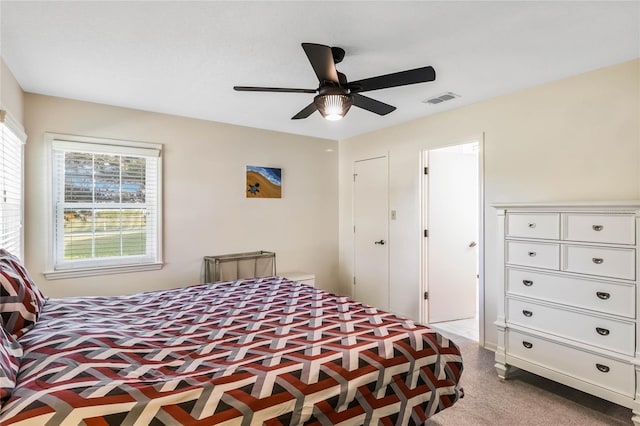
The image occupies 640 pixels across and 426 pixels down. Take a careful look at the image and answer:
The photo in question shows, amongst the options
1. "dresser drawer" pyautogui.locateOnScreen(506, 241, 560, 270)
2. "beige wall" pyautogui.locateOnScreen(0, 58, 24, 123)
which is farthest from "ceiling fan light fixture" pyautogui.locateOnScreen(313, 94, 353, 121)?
"beige wall" pyautogui.locateOnScreen(0, 58, 24, 123)

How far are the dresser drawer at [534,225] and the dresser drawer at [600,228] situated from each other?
63mm

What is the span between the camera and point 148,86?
116 inches

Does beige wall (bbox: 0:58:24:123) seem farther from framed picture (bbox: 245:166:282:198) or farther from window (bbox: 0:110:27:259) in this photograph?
framed picture (bbox: 245:166:282:198)

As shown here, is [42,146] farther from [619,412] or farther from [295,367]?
[619,412]

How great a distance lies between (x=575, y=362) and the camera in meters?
2.36

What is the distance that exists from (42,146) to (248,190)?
2.07 meters

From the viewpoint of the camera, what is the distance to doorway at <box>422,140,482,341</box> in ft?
13.5

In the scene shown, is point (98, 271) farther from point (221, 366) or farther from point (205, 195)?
point (221, 366)

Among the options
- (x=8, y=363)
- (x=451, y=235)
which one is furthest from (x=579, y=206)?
(x=8, y=363)

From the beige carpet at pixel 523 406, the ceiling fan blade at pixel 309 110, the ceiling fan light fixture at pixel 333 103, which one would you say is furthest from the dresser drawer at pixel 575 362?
the ceiling fan blade at pixel 309 110

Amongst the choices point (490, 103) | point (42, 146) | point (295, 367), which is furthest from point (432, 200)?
point (42, 146)

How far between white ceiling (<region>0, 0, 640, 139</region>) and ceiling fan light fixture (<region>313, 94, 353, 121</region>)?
34 cm

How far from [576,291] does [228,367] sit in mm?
2346

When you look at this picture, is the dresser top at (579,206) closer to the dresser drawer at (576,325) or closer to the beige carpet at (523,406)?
the dresser drawer at (576,325)
